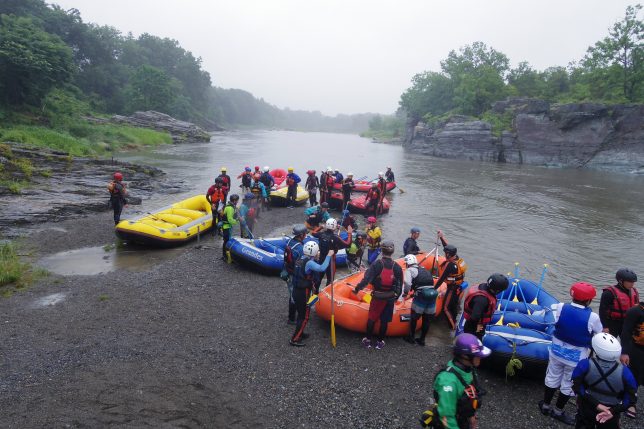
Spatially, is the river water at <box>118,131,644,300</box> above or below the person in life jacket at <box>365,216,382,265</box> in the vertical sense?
below

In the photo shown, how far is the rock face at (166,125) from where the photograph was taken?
44.2 meters

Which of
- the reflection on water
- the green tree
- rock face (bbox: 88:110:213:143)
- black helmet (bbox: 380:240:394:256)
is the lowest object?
the reflection on water

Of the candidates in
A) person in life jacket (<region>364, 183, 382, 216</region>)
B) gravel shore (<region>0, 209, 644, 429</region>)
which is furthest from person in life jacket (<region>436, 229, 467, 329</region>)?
person in life jacket (<region>364, 183, 382, 216</region>)

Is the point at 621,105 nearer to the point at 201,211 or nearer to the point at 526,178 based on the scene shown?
the point at 526,178

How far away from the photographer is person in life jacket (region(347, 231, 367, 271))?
9.13 meters

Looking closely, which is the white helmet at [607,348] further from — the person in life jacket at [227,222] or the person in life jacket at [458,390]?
the person in life jacket at [227,222]

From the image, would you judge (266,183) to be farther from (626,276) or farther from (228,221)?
(626,276)

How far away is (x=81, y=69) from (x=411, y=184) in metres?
46.7

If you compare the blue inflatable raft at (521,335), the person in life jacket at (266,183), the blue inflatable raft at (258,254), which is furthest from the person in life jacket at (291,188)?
the blue inflatable raft at (521,335)

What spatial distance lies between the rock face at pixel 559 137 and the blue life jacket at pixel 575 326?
36.2 meters

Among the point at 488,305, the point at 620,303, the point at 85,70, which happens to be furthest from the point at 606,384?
the point at 85,70

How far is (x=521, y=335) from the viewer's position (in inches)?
210

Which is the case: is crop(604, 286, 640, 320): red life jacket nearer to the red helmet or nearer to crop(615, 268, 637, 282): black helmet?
crop(615, 268, 637, 282): black helmet

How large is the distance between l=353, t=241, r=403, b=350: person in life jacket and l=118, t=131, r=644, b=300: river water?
16.0ft
